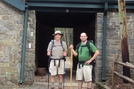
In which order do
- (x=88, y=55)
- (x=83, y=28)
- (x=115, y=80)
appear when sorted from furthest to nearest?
(x=83, y=28) → (x=115, y=80) → (x=88, y=55)

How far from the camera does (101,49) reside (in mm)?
7320

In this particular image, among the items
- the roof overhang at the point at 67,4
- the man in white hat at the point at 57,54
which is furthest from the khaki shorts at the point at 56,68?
the roof overhang at the point at 67,4

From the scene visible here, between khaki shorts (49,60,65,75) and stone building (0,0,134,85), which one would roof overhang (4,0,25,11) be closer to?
stone building (0,0,134,85)

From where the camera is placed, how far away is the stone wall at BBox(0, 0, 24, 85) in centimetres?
717

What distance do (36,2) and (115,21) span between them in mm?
2761

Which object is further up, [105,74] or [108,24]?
[108,24]

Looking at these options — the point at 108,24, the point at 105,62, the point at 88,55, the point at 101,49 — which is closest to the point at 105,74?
the point at 105,62

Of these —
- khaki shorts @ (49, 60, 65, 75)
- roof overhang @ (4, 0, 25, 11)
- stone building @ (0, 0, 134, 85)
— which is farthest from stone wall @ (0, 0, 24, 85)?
khaki shorts @ (49, 60, 65, 75)

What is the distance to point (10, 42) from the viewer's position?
7.23 metres

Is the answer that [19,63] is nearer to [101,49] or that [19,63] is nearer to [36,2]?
[36,2]

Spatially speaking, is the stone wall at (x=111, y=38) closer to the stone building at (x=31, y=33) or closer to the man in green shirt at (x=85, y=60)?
the stone building at (x=31, y=33)

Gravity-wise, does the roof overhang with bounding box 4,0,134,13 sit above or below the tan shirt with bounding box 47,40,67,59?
above

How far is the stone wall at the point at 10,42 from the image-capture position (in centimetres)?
717

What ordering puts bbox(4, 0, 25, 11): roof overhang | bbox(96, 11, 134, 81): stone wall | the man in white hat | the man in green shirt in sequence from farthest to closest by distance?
1. bbox(96, 11, 134, 81): stone wall
2. bbox(4, 0, 25, 11): roof overhang
3. the man in white hat
4. the man in green shirt
